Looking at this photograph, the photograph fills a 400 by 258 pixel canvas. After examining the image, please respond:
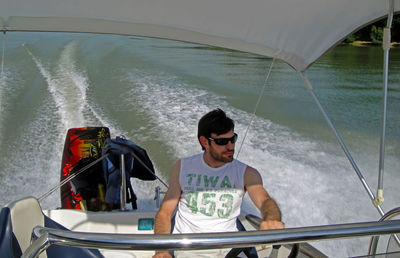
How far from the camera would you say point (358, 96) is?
27.7ft

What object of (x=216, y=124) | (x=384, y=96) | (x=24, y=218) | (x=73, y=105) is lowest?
(x=24, y=218)

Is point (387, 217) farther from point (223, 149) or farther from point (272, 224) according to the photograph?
point (223, 149)

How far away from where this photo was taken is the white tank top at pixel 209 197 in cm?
195

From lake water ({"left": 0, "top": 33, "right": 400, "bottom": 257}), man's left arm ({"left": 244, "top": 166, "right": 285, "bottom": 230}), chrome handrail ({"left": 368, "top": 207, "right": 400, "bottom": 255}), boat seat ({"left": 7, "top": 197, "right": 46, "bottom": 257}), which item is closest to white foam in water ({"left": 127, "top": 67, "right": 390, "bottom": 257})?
lake water ({"left": 0, "top": 33, "right": 400, "bottom": 257})

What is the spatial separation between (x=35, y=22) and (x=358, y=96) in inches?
290

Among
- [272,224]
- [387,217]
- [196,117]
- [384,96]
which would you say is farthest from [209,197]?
[196,117]

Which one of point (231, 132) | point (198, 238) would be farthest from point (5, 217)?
point (231, 132)

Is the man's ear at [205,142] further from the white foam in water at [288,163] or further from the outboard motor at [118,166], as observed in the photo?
the white foam in water at [288,163]

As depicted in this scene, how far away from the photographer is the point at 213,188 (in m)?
1.98

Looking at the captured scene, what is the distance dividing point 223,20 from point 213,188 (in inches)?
38.3

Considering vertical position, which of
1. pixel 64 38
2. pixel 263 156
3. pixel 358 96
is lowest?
pixel 263 156

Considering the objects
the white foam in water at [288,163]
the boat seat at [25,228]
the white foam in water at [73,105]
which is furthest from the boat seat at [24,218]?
the white foam in water at [288,163]

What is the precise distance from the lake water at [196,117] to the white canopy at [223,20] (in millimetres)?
1656

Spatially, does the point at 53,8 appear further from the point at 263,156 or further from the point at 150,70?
the point at 150,70
